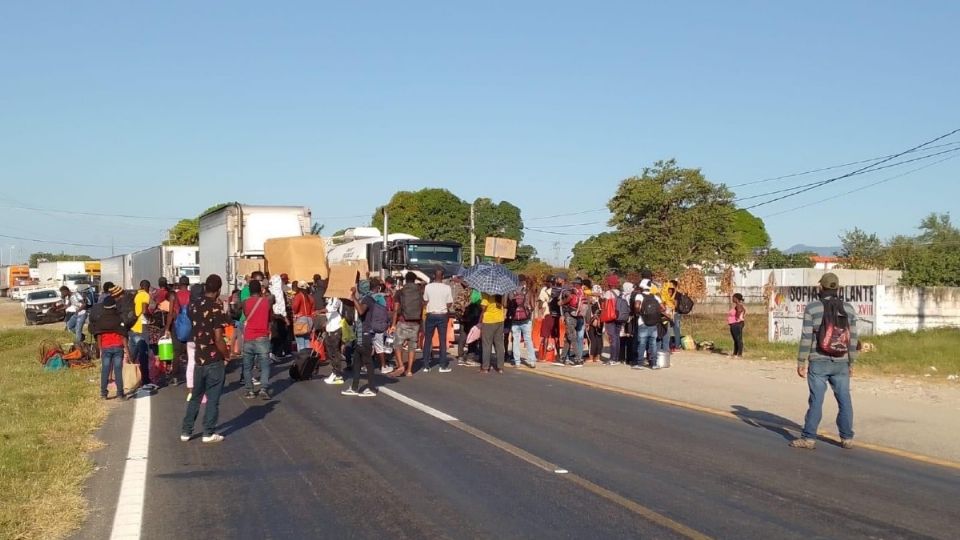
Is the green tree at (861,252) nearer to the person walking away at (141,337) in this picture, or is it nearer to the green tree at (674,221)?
the green tree at (674,221)

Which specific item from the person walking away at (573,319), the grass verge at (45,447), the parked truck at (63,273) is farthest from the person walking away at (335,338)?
the parked truck at (63,273)

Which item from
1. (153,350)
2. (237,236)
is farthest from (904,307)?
(153,350)

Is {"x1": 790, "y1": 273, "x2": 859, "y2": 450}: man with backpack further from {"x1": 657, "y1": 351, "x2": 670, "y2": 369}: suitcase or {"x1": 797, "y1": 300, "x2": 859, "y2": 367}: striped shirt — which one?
{"x1": 657, "y1": 351, "x2": 670, "y2": 369}: suitcase

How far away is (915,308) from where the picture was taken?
2975 centimetres

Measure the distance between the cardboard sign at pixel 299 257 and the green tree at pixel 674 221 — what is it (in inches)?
1325

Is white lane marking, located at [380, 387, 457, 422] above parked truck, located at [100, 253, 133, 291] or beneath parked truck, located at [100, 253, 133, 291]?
beneath

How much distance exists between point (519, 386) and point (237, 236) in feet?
45.5

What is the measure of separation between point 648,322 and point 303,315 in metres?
6.58

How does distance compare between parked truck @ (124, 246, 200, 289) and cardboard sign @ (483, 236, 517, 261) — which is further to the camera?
parked truck @ (124, 246, 200, 289)

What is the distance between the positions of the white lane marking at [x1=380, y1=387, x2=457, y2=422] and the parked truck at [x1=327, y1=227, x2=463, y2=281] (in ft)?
47.4

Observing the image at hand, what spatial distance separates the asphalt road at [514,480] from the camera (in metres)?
6.87

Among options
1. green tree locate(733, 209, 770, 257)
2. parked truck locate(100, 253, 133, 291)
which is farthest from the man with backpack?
green tree locate(733, 209, 770, 257)

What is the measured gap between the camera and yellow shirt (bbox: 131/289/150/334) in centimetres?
1513

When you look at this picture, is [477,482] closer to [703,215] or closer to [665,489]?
[665,489]
